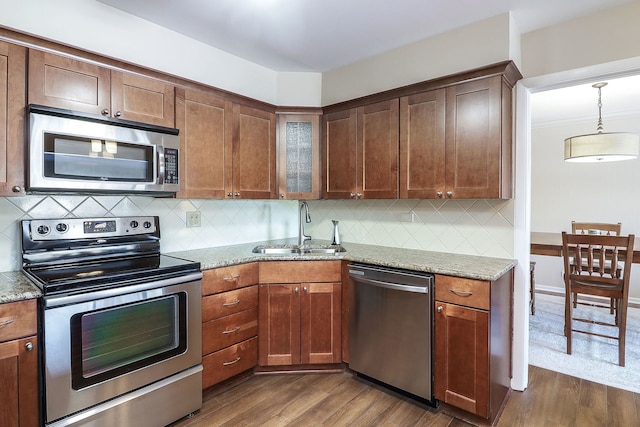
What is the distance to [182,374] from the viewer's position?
206cm

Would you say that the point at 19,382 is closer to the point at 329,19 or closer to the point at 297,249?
the point at 297,249

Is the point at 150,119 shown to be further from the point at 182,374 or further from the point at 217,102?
the point at 182,374

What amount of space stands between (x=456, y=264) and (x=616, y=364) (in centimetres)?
176

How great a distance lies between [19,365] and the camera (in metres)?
1.53

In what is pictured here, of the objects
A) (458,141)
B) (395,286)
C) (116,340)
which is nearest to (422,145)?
(458,141)

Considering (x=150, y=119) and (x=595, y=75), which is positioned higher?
(x=595, y=75)

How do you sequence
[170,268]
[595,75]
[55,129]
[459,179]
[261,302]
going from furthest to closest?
[261,302] → [459,179] → [595,75] → [170,268] → [55,129]

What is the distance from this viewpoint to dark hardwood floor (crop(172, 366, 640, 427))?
6.78 ft

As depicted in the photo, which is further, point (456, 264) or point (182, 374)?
point (456, 264)

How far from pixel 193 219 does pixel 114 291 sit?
1054mm

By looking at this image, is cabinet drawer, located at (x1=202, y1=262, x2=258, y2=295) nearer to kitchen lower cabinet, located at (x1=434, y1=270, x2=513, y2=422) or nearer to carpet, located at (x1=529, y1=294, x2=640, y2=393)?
kitchen lower cabinet, located at (x1=434, y1=270, x2=513, y2=422)

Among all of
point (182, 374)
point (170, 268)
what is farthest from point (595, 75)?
point (182, 374)

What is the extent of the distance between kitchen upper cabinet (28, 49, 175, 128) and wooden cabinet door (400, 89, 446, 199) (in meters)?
1.63

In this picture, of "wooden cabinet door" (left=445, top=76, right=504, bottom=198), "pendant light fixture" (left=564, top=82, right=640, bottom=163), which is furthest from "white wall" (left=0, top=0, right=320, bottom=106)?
"pendant light fixture" (left=564, top=82, right=640, bottom=163)
